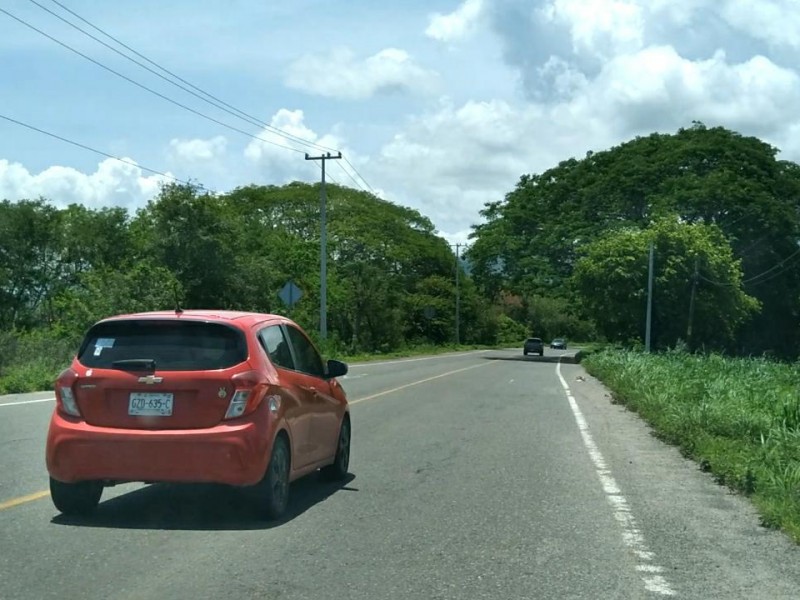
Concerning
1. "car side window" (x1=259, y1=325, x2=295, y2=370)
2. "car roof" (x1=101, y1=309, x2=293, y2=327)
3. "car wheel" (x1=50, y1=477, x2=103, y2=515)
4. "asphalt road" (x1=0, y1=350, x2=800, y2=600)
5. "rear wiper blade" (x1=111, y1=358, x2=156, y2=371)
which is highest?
"car roof" (x1=101, y1=309, x2=293, y2=327)

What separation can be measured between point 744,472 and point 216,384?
221 inches

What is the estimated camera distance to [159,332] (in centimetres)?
788

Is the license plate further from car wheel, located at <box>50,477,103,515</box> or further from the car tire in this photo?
the car tire

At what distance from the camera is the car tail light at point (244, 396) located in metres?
7.51

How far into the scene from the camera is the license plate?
7543mm

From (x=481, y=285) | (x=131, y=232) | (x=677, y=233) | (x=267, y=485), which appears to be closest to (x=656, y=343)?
(x=677, y=233)

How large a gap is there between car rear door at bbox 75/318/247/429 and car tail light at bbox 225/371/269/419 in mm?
39

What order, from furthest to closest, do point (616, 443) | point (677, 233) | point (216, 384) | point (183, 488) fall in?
point (677, 233)
point (616, 443)
point (183, 488)
point (216, 384)

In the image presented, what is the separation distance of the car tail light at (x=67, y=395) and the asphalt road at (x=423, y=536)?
878 millimetres

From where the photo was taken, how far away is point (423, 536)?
7.41 meters

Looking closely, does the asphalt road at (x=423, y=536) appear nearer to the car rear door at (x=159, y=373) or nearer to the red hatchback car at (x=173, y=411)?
the red hatchback car at (x=173, y=411)

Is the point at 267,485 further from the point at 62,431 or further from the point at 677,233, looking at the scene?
the point at 677,233

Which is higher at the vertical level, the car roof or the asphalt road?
the car roof

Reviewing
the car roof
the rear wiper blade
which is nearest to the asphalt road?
the rear wiper blade
